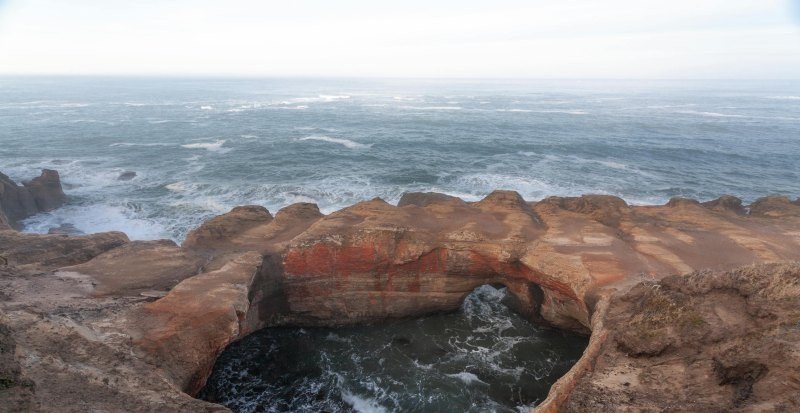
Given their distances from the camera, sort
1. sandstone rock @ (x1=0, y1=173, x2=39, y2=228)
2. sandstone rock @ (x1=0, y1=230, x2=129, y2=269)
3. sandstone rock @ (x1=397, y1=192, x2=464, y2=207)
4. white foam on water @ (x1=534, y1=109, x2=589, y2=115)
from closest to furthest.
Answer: sandstone rock @ (x1=0, y1=230, x2=129, y2=269) → sandstone rock @ (x1=397, y1=192, x2=464, y2=207) → sandstone rock @ (x1=0, y1=173, x2=39, y2=228) → white foam on water @ (x1=534, y1=109, x2=589, y2=115)

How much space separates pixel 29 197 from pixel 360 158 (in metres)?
28.2

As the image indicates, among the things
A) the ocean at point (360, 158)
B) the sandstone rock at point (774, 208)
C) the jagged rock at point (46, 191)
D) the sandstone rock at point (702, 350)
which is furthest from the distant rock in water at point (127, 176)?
the sandstone rock at point (774, 208)

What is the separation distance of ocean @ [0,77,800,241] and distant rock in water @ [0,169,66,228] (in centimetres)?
91

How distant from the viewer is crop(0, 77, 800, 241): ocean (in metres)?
35.2

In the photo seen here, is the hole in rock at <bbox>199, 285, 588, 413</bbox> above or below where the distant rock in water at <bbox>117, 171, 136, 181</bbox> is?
below

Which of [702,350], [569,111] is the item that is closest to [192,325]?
[702,350]

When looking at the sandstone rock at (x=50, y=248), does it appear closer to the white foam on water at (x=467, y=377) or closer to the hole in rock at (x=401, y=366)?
the hole in rock at (x=401, y=366)

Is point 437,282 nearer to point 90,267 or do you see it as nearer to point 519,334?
point 519,334

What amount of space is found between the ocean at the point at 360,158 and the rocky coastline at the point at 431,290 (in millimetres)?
12357

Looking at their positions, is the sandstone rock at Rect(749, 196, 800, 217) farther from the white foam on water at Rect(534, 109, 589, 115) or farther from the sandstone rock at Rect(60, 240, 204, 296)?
the white foam on water at Rect(534, 109, 589, 115)

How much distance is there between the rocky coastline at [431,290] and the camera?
915 centimetres

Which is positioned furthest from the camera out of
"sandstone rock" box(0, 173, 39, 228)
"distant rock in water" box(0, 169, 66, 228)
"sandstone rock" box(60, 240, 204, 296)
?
"distant rock in water" box(0, 169, 66, 228)

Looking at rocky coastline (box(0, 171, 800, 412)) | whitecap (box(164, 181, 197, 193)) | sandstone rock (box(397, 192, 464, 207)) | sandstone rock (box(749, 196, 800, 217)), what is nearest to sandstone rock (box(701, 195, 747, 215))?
rocky coastline (box(0, 171, 800, 412))

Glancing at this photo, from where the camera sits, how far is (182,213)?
31250mm
